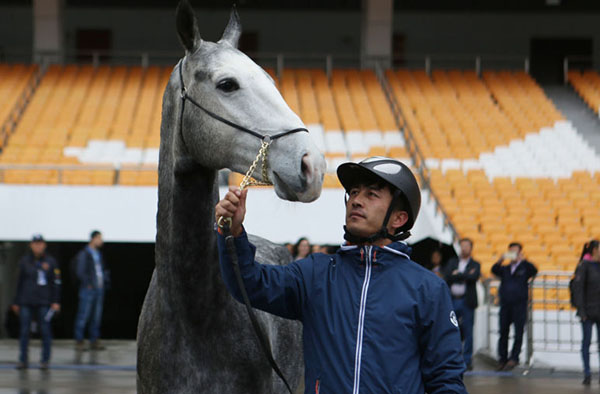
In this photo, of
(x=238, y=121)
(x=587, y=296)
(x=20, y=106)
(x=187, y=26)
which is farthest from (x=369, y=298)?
(x=20, y=106)

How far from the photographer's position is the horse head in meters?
3.46

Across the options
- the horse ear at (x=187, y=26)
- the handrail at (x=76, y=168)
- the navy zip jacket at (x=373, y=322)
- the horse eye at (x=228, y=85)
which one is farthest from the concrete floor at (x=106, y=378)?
the navy zip jacket at (x=373, y=322)

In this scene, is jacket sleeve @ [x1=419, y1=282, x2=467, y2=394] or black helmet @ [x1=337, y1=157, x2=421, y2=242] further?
black helmet @ [x1=337, y1=157, x2=421, y2=242]

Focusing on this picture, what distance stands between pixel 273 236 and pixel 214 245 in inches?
514

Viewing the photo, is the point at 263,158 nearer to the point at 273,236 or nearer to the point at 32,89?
the point at 273,236

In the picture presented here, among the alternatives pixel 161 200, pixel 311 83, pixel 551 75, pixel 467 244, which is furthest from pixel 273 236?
pixel 551 75

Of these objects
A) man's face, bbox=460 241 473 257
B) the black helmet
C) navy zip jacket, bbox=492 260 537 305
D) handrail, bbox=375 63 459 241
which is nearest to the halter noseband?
the black helmet

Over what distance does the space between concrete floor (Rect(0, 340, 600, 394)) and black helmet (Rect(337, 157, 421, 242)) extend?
26.6ft

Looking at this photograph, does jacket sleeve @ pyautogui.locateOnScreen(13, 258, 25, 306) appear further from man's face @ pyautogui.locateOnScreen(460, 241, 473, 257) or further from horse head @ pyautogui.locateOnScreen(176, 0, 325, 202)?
horse head @ pyautogui.locateOnScreen(176, 0, 325, 202)

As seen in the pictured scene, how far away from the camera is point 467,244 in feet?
45.7

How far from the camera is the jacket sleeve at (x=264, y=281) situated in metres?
3.46

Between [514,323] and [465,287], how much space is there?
904 millimetres

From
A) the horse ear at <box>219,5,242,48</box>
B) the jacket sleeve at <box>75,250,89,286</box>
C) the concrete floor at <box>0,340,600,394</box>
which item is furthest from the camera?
the jacket sleeve at <box>75,250,89,286</box>

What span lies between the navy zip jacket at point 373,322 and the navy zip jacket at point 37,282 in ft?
35.4
